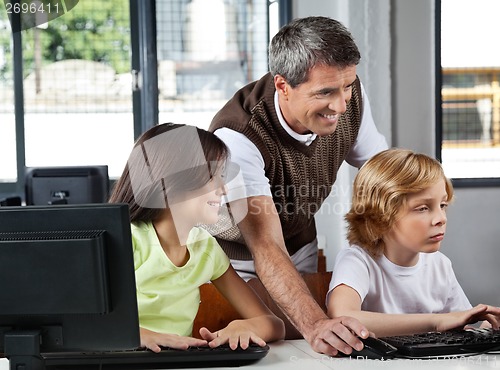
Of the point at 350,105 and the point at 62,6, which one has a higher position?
the point at 62,6

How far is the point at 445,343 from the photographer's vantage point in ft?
5.44

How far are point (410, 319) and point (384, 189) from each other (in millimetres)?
367

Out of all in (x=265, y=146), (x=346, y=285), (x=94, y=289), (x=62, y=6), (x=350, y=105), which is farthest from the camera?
(x=62, y=6)

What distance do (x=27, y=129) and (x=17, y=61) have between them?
0.44 m

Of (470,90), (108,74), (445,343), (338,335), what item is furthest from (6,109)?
(445,343)

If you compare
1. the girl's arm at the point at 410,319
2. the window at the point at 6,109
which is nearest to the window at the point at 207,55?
the window at the point at 6,109

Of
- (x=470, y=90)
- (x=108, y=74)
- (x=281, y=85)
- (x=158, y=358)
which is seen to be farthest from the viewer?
(x=108, y=74)

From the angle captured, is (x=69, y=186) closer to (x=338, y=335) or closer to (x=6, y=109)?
(x=6, y=109)

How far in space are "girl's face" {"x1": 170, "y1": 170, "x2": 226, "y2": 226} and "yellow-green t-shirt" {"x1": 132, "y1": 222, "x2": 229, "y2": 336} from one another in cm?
8

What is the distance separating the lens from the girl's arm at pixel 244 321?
168 centimetres

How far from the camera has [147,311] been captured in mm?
1882

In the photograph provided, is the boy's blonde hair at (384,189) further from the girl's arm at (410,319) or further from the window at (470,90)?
the window at (470,90)

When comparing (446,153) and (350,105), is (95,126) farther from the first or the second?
(350,105)

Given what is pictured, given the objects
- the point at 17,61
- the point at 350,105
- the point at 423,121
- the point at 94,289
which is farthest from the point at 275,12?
the point at 94,289
